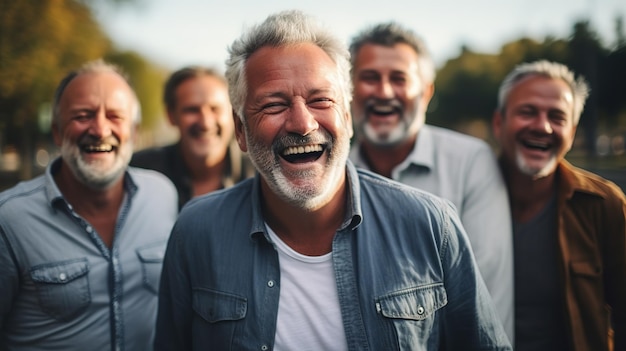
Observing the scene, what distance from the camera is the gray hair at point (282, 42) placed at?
2.23m

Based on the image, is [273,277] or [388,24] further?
[388,24]

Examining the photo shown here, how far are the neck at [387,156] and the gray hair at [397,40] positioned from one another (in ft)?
1.82

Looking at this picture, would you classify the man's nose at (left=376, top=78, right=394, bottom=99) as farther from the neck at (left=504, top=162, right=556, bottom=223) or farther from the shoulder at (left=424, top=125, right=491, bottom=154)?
the neck at (left=504, top=162, right=556, bottom=223)

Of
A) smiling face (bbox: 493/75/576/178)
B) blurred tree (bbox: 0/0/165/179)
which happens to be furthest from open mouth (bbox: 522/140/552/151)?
blurred tree (bbox: 0/0/165/179)

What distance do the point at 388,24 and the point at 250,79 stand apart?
185 cm

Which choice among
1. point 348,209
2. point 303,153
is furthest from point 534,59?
point 303,153

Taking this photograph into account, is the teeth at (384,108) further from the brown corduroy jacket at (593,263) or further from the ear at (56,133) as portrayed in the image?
the ear at (56,133)

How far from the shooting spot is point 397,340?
2096mm

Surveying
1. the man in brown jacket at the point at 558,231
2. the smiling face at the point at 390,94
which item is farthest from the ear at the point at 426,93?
Answer: the man in brown jacket at the point at 558,231

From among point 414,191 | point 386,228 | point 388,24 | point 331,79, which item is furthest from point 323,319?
point 388,24

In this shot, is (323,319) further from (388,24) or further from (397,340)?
(388,24)

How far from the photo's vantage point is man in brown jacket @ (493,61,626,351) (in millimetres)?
2854

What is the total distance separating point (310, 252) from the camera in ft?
7.45

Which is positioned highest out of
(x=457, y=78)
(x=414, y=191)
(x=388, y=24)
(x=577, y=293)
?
(x=457, y=78)
